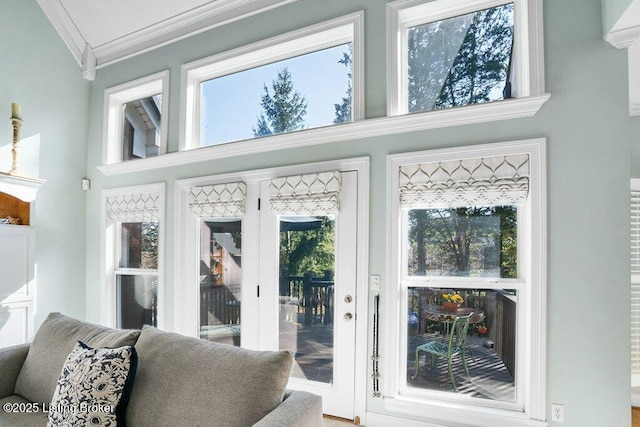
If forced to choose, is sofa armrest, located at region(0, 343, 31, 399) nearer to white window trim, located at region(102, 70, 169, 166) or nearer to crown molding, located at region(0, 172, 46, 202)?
crown molding, located at region(0, 172, 46, 202)

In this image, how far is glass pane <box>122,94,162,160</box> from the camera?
13.0 feet

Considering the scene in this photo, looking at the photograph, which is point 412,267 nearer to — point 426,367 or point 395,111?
point 426,367

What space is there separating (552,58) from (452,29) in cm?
76

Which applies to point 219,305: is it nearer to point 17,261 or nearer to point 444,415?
point 17,261

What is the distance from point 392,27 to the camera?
2.69 m

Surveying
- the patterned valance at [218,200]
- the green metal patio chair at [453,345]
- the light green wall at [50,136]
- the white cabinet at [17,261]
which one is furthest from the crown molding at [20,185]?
the green metal patio chair at [453,345]

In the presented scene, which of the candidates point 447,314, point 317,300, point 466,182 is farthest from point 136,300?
point 466,182

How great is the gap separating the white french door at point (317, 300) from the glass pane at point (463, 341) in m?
0.48

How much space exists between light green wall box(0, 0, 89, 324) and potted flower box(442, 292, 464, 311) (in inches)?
158

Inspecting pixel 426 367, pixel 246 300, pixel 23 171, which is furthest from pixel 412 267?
pixel 23 171

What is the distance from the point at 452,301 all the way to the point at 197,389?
179 cm

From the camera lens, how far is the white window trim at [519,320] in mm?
2193

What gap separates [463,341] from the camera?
8.19ft

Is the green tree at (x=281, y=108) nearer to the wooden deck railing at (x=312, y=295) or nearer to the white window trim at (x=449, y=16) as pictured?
the white window trim at (x=449, y=16)
